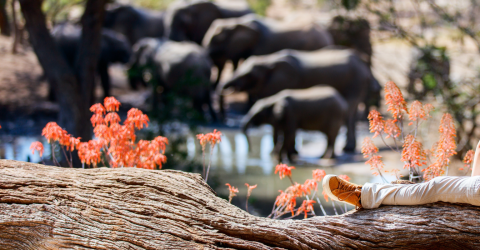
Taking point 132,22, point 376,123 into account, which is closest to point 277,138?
point 376,123

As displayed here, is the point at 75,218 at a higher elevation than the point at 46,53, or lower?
lower

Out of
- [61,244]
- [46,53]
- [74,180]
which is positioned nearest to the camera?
[61,244]

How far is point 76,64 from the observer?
5.99m

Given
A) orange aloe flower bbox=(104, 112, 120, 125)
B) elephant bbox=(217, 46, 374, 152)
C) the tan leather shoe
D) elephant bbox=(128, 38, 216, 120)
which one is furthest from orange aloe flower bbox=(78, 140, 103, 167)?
elephant bbox=(128, 38, 216, 120)

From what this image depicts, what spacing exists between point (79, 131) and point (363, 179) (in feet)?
14.0

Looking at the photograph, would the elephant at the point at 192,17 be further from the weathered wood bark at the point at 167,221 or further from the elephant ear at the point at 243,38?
the weathered wood bark at the point at 167,221

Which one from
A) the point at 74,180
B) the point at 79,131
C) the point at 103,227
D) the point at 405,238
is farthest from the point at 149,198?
the point at 79,131

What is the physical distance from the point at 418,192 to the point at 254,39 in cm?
1059

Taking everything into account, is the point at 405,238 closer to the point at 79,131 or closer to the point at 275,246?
the point at 275,246

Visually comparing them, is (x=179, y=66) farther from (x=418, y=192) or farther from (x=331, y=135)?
(x=418, y=192)

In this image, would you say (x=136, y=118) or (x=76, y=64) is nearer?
(x=136, y=118)

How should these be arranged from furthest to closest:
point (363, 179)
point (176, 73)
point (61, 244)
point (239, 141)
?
point (176, 73), point (239, 141), point (363, 179), point (61, 244)

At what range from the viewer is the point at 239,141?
997 cm

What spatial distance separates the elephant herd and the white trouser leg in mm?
5180
